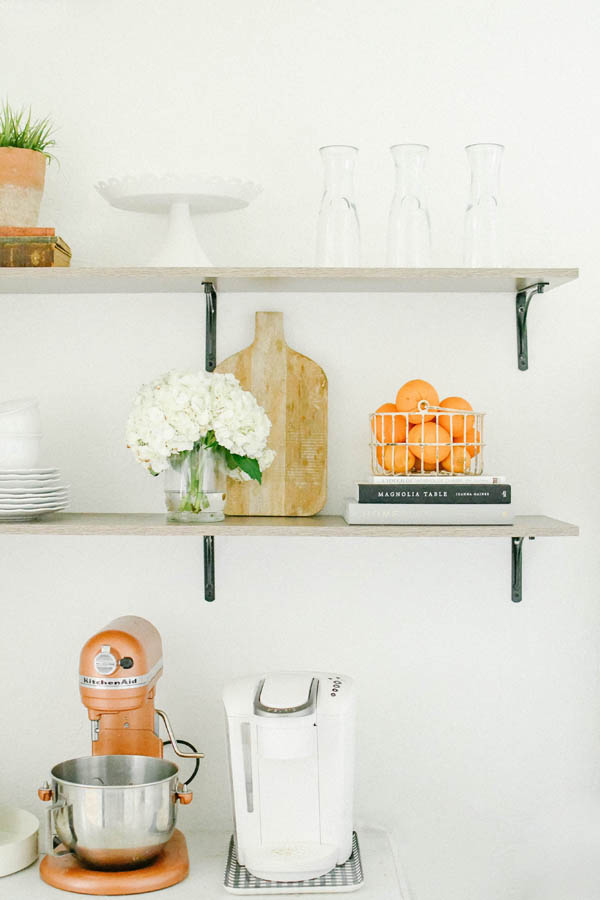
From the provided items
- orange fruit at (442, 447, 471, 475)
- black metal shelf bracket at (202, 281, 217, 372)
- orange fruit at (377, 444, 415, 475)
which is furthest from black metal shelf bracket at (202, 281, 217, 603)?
orange fruit at (442, 447, 471, 475)

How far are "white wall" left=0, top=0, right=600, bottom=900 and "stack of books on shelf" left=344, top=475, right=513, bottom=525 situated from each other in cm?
24

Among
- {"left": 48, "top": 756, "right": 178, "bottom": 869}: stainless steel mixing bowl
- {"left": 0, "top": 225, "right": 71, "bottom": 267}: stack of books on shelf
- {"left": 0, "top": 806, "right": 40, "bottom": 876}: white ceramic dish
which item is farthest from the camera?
{"left": 0, "top": 225, "right": 71, "bottom": 267}: stack of books on shelf

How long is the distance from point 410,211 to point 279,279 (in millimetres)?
277

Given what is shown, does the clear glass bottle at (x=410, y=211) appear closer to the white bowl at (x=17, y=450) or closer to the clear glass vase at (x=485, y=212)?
the clear glass vase at (x=485, y=212)

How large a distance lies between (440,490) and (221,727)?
70cm

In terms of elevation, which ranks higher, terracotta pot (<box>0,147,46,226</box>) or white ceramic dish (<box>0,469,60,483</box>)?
terracotta pot (<box>0,147,46,226</box>)

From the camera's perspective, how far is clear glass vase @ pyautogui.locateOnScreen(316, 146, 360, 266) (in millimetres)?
1868

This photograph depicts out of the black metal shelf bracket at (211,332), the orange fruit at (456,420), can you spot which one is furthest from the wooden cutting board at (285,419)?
the orange fruit at (456,420)

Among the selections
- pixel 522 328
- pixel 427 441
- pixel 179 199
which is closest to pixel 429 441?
pixel 427 441

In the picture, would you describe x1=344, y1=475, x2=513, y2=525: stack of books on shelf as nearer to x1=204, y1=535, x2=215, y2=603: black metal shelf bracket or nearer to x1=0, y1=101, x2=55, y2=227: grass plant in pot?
x1=204, y1=535, x2=215, y2=603: black metal shelf bracket

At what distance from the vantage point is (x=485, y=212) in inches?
73.1

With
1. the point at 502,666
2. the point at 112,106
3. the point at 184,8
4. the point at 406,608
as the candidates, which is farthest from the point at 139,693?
the point at 184,8

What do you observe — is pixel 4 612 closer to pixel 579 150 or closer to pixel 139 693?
pixel 139 693

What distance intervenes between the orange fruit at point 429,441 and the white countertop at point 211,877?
73 cm
